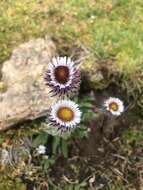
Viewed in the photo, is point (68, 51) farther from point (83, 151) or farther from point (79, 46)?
point (83, 151)

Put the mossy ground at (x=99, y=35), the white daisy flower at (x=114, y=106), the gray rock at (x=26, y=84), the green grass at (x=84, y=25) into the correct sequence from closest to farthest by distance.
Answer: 1. the gray rock at (x=26, y=84)
2. the white daisy flower at (x=114, y=106)
3. the mossy ground at (x=99, y=35)
4. the green grass at (x=84, y=25)

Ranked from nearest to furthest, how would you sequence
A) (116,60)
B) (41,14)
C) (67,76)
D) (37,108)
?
1. (67,76)
2. (37,108)
3. (116,60)
4. (41,14)

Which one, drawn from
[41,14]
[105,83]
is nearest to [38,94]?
[105,83]

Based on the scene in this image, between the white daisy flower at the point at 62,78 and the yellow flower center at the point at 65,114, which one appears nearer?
the white daisy flower at the point at 62,78

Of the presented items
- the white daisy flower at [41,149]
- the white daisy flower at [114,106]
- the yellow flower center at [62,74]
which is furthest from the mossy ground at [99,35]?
the yellow flower center at [62,74]

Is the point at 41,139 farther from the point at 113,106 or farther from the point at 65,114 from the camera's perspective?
the point at 113,106

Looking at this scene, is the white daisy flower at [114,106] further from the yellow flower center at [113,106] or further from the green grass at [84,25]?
the green grass at [84,25]

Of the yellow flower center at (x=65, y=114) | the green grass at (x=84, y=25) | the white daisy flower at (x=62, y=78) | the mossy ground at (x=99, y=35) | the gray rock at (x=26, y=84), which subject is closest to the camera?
the white daisy flower at (x=62, y=78)

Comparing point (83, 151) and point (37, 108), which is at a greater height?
point (37, 108)
